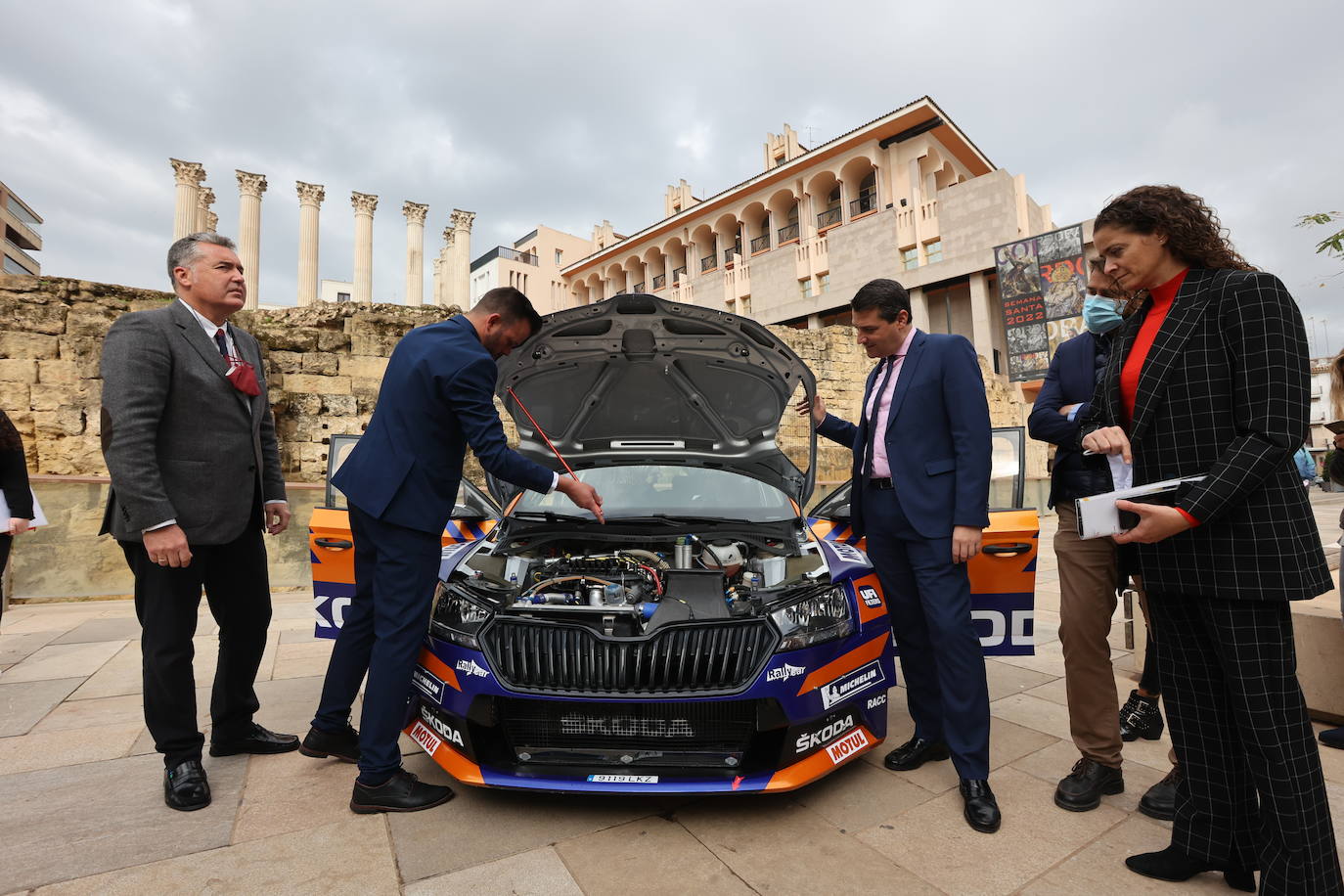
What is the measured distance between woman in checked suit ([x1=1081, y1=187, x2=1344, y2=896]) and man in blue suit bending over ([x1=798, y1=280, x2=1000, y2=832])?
523 millimetres

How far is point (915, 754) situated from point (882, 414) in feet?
4.56

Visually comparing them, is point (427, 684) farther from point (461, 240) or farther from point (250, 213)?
point (461, 240)

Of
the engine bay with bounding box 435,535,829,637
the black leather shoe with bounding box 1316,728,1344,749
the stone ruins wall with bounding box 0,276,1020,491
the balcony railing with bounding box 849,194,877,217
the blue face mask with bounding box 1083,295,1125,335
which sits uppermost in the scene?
the balcony railing with bounding box 849,194,877,217

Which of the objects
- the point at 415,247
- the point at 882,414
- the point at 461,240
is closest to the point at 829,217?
the point at 461,240

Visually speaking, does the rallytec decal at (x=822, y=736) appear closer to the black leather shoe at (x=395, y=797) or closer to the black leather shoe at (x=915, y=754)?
the black leather shoe at (x=915, y=754)

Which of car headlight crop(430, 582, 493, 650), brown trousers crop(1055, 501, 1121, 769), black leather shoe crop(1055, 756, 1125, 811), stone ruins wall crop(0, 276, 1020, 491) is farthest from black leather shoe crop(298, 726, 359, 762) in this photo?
stone ruins wall crop(0, 276, 1020, 491)

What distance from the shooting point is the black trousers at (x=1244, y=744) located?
157cm

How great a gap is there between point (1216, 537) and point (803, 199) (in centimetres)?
3062

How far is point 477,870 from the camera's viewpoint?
1861 millimetres

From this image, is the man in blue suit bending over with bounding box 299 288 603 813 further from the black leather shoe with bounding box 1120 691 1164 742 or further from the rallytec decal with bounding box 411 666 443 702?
the black leather shoe with bounding box 1120 691 1164 742

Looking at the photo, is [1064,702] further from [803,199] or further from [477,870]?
[803,199]

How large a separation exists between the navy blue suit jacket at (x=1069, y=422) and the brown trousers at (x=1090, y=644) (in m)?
0.20

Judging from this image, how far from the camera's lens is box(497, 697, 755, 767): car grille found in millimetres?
2084

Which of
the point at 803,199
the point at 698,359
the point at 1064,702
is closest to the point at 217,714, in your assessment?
the point at 698,359
